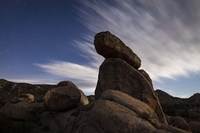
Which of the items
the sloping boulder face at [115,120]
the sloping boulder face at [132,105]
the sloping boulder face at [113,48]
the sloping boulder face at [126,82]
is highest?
the sloping boulder face at [113,48]

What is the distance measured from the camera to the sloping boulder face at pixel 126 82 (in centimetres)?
2466

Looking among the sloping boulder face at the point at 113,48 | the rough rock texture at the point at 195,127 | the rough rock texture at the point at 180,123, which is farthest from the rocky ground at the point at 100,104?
the rough rock texture at the point at 195,127

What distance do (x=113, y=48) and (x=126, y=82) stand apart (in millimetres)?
3467

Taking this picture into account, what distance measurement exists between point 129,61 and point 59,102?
28.6ft

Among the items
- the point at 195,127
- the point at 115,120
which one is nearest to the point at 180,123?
the point at 195,127

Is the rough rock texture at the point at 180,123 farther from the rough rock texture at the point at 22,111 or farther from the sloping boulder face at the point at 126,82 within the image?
Answer: the rough rock texture at the point at 22,111

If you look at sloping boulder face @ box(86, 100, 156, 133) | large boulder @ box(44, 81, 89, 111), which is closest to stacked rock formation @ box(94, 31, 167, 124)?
large boulder @ box(44, 81, 89, 111)

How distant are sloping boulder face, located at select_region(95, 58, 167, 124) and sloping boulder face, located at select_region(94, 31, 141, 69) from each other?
2.79ft

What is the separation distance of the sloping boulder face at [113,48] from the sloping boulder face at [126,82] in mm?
852

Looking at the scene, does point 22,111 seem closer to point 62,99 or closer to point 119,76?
point 62,99

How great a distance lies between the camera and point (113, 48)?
2591 cm

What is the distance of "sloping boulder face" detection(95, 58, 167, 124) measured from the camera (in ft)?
80.9

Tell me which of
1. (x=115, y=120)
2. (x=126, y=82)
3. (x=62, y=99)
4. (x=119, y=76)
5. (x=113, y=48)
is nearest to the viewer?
(x=115, y=120)

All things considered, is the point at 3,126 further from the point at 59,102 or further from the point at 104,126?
the point at 104,126
